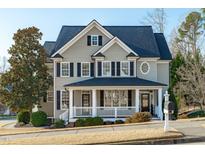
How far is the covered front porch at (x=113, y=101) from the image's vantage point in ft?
97.8

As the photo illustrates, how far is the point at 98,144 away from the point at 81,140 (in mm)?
800

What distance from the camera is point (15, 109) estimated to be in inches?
1235

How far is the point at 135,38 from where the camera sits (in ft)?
114

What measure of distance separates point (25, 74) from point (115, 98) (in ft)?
23.2

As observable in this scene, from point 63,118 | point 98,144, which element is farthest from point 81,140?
point 63,118

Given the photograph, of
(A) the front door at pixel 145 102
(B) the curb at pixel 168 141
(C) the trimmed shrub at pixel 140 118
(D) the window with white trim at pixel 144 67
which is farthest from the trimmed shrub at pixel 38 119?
(B) the curb at pixel 168 141

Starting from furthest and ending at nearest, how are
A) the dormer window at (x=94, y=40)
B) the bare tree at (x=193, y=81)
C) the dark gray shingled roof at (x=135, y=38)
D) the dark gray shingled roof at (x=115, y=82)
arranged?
the bare tree at (x=193, y=81), the dark gray shingled roof at (x=135, y=38), the dormer window at (x=94, y=40), the dark gray shingled roof at (x=115, y=82)

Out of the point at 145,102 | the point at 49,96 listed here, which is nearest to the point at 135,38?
the point at 145,102

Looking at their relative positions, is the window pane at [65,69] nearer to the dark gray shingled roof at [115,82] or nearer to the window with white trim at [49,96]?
the dark gray shingled roof at [115,82]

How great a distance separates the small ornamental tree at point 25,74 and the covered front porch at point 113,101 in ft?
8.16

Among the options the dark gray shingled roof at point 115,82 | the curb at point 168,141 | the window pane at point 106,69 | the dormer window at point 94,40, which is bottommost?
the curb at point 168,141

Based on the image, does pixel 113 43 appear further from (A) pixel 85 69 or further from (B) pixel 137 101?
(B) pixel 137 101
